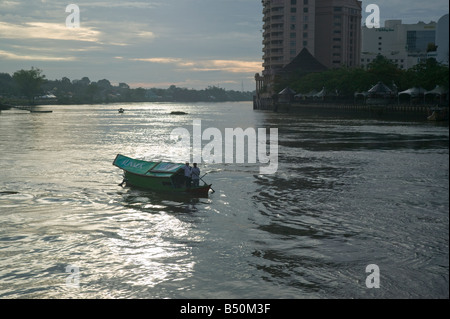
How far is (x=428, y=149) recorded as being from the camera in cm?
4859

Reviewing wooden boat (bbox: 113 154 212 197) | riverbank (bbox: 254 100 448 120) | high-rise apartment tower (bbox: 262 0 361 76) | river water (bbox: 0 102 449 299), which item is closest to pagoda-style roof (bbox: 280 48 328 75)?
high-rise apartment tower (bbox: 262 0 361 76)

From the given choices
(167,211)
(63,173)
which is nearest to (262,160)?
(63,173)

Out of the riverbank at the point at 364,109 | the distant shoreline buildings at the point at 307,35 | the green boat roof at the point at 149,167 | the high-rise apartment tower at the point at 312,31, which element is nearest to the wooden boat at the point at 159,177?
the green boat roof at the point at 149,167

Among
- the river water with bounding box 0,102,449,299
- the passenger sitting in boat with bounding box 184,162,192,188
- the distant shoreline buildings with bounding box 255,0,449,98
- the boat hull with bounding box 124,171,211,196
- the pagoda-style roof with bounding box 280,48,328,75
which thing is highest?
the distant shoreline buildings with bounding box 255,0,449,98

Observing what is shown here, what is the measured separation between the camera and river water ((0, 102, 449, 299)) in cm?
1439

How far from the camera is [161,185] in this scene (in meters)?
27.5

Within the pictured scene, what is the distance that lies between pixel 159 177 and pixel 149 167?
245 cm

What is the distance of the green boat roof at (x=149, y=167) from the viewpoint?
2758cm

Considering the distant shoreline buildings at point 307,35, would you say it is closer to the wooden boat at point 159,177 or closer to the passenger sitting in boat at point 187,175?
the wooden boat at point 159,177

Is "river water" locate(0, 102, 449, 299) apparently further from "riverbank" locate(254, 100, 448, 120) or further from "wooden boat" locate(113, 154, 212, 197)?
"riverbank" locate(254, 100, 448, 120)

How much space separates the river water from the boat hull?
48 cm

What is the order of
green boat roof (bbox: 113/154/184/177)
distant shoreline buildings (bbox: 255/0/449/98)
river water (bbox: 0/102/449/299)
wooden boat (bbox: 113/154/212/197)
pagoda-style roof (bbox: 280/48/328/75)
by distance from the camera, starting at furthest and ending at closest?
distant shoreline buildings (bbox: 255/0/449/98)
pagoda-style roof (bbox: 280/48/328/75)
green boat roof (bbox: 113/154/184/177)
wooden boat (bbox: 113/154/212/197)
river water (bbox: 0/102/449/299)

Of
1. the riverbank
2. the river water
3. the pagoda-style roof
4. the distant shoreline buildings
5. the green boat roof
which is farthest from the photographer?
the distant shoreline buildings

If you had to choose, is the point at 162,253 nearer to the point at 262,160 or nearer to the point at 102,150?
the point at 262,160
